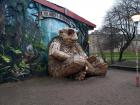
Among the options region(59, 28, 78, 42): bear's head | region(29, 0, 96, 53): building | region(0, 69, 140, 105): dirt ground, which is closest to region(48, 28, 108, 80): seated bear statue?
region(59, 28, 78, 42): bear's head

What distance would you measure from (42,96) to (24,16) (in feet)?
17.4

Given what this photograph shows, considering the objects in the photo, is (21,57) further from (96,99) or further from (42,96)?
(96,99)

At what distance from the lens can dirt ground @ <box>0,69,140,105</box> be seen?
828 centimetres

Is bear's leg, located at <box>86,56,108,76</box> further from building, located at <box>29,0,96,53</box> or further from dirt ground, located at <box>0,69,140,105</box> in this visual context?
building, located at <box>29,0,96,53</box>

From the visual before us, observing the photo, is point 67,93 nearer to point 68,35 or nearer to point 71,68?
point 71,68

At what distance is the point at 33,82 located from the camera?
40.4 ft

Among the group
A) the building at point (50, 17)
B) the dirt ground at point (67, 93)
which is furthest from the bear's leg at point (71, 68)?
the building at point (50, 17)

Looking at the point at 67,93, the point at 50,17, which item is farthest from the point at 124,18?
the point at 67,93

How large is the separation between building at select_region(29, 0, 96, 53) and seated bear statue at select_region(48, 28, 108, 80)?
79 cm

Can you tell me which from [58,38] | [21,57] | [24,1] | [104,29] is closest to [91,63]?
[58,38]

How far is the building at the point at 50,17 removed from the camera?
46.3 feet

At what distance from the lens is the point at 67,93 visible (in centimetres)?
962

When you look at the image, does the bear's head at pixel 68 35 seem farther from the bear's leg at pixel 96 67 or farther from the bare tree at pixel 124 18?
the bare tree at pixel 124 18

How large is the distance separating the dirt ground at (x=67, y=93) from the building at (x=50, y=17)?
3.12 m
